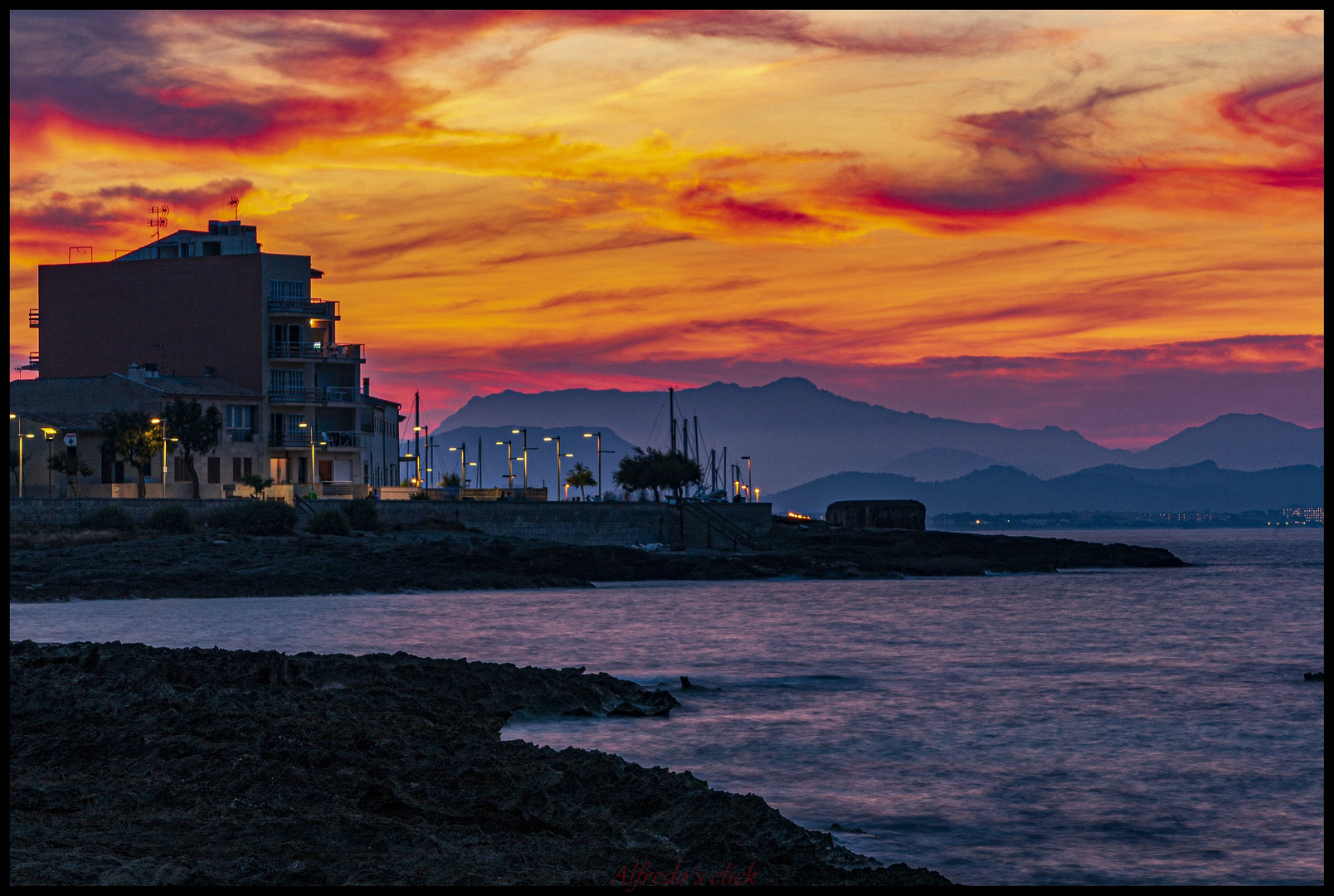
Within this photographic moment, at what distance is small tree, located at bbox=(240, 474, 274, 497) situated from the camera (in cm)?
7456

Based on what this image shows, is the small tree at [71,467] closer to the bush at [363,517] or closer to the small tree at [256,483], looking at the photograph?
the small tree at [256,483]

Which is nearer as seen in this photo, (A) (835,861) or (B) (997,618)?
(A) (835,861)

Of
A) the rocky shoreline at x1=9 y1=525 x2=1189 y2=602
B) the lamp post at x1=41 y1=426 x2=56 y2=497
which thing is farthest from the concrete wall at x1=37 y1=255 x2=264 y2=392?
the rocky shoreline at x1=9 y1=525 x2=1189 y2=602

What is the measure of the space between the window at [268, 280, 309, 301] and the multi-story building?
54 millimetres

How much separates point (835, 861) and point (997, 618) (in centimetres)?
4187

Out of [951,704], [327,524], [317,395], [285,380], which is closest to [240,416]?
[285,380]

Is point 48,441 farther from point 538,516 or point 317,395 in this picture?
point 538,516

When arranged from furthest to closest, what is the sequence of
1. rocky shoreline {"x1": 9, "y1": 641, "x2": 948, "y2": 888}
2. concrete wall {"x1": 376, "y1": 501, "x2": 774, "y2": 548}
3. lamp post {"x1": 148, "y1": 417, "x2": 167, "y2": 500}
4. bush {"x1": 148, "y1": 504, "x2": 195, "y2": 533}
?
concrete wall {"x1": 376, "y1": 501, "x2": 774, "y2": 548}, lamp post {"x1": 148, "y1": 417, "x2": 167, "y2": 500}, bush {"x1": 148, "y1": 504, "x2": 195, "y2": 533}, rocky shoreline {"x1": 9, "y1": 641, "x2": 948, "y2": 888}

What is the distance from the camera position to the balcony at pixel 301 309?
90.2 meters

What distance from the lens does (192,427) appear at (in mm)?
77562

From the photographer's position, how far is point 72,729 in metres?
14.9

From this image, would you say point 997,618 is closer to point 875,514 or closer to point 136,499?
point 136,499

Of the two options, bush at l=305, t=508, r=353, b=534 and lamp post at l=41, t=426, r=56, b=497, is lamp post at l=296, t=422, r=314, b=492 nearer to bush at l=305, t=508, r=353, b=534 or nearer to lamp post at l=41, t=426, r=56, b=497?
bush at l=305, t=508, r=353, b=534

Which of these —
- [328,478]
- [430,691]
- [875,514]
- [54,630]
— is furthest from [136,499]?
[875,514]
